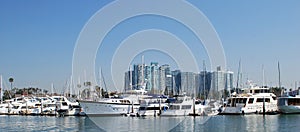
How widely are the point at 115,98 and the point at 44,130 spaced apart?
109 ft

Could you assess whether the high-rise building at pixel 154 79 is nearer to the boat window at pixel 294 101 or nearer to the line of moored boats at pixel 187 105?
the line of moored boats at pixel 187 105

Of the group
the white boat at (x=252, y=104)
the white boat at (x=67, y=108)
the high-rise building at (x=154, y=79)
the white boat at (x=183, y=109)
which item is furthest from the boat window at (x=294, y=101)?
the white boat at (x=67, y=108)

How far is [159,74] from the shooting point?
277ft

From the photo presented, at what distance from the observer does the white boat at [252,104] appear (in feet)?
241

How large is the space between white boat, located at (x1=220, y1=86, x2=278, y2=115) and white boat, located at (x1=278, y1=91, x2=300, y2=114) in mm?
1391

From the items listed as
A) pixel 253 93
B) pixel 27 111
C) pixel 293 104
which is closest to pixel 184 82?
pixel 253 93

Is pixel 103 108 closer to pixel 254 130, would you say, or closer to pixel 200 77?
pixel 200 77

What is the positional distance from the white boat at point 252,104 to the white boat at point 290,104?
1.39 m

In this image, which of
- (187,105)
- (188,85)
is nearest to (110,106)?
(187,105)

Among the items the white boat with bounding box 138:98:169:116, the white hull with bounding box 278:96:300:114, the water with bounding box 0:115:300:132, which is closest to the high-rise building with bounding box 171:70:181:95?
the white boat with bounding box 138:98:169:116

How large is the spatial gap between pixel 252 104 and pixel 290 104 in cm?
661

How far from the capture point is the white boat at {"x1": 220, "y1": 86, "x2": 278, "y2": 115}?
73.6m

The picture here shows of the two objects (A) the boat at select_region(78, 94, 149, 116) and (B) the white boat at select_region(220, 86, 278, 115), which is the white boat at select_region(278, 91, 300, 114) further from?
(A) the boat at select_region(78, 94, 149, 116)

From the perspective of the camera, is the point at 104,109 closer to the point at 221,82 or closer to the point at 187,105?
the point at 187,105
